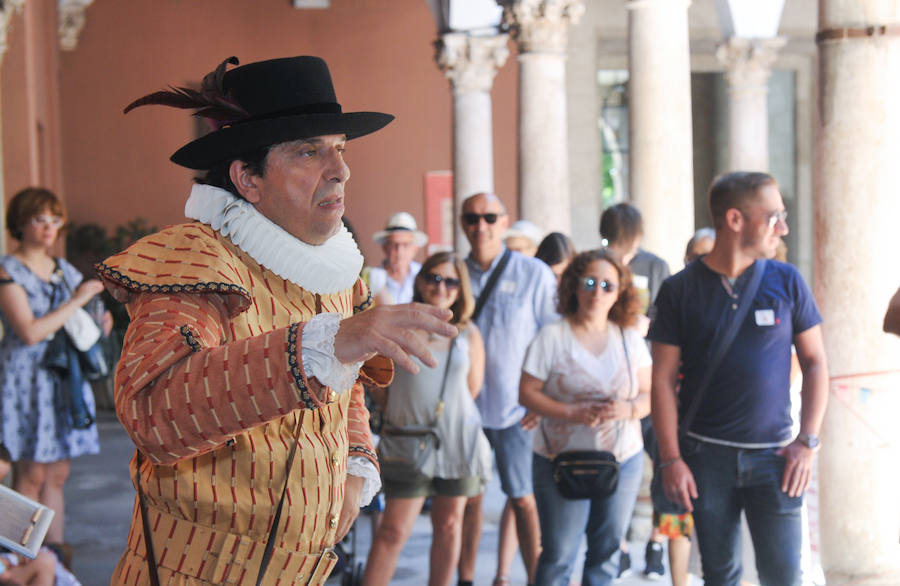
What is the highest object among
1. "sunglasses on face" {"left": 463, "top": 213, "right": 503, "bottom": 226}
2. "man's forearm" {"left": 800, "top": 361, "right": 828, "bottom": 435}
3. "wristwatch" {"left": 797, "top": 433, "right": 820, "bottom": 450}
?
"sunglasses on face" {"left": 463, "top": 213, "right": 503, "bottom": 226}

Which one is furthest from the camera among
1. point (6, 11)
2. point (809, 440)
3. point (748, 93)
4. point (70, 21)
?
point (70, 21)

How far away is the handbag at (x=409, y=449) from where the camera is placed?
4738 mm

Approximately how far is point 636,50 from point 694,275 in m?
4.14

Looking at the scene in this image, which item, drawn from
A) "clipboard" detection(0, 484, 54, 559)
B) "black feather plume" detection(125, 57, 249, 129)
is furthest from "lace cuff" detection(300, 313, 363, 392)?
"clipboard" detection(0, 484, 54, 559)

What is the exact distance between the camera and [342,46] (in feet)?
53.1

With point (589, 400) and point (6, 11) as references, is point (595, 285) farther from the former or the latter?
point (6, 11)

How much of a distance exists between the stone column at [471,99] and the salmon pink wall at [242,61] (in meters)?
3.88

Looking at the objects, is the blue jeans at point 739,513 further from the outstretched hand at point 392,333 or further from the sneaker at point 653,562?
the outstretched hand at point 392,333

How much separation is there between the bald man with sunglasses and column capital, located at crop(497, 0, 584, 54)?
3.99m

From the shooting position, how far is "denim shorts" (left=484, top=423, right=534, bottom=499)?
533 cm

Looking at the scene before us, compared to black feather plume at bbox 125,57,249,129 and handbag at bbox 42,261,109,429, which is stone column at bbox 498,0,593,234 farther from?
black feather plume at bbox 125,57,249,129

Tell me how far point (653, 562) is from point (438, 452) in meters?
1.38

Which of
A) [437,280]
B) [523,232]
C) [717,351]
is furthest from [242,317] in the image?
[523,232]

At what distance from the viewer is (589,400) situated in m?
4.51
